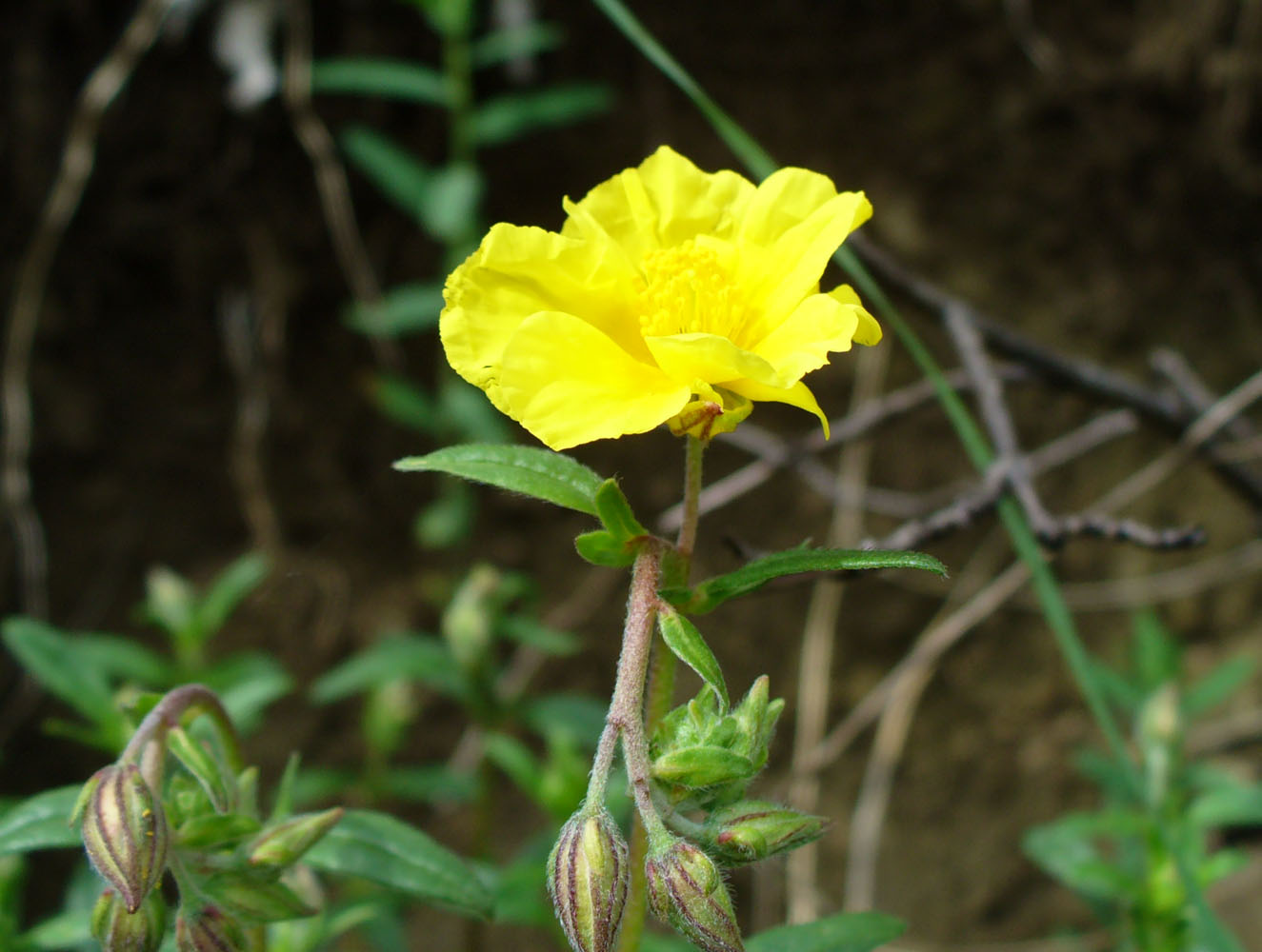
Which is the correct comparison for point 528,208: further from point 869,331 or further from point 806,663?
point 869,331

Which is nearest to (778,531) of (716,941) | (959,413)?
(959,413)

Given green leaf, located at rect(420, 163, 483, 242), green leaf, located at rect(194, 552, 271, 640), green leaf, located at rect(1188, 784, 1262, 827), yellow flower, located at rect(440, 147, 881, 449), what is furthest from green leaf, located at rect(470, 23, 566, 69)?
green leaf, located at rect(1188, 784, 1262, 827)

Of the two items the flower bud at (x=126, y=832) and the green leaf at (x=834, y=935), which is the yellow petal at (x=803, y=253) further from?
the flower bud at (x=126, y=832)

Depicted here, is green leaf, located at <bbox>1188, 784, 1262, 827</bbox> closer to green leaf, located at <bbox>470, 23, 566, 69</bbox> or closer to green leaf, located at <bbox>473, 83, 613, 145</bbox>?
green leaf, located at <bbox>473, 83, 613, 145</bbox>

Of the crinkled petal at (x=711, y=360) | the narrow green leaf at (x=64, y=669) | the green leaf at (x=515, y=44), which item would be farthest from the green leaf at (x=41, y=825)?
the green leaf at (x=515, y=44)

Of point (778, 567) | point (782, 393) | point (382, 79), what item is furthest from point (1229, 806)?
point (382, 79)

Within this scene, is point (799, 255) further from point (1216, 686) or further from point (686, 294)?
point (1216, 686)
